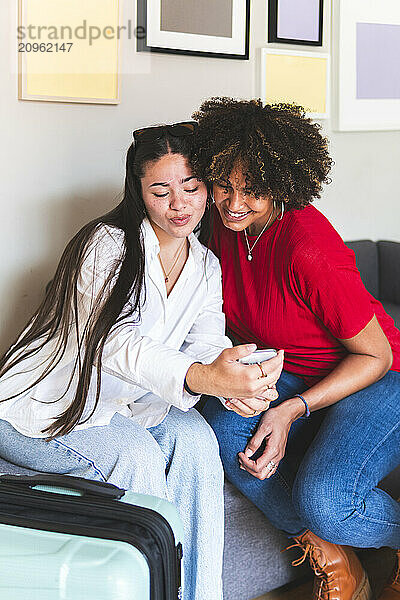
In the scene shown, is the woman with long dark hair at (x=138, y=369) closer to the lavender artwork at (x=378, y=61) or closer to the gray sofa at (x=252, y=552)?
the gray sofa at (x=252, y=552)

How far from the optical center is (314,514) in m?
1.59

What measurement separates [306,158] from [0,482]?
0.86 m

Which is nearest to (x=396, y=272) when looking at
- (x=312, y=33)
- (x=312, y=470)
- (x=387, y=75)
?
(x=387, y=75)

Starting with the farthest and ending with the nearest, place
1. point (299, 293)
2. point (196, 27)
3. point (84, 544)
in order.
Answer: point (196, 27) < point (299, 293) < point (84, 544)

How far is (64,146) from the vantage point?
1.93 m

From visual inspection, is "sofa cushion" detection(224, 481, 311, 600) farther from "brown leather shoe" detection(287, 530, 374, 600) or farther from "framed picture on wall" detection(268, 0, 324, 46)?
"framed picture on wall" detection(268, 0, 324, 46)

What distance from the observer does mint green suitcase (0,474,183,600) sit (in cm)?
113

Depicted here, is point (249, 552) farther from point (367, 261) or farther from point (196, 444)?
point (367, 261)

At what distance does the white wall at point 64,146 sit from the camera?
186cm

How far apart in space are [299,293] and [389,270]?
1.12m

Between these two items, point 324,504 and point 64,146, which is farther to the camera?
point 64,146

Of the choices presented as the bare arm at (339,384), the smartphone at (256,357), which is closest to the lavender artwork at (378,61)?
the bare arm at (339,384)

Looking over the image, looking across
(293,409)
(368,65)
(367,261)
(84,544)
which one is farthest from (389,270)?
(84,544)

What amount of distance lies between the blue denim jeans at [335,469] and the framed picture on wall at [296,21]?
3.64 ft
